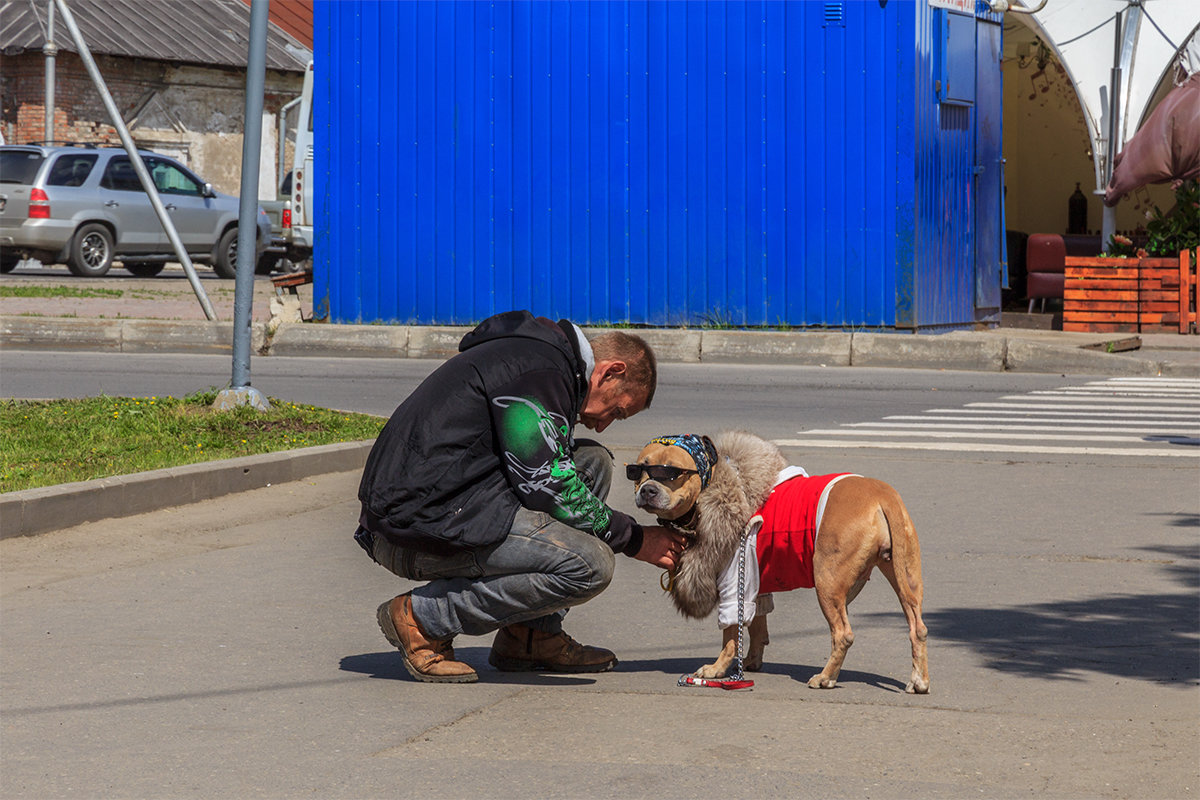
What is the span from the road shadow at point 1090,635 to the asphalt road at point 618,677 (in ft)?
0.05

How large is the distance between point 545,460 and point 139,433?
191 inches

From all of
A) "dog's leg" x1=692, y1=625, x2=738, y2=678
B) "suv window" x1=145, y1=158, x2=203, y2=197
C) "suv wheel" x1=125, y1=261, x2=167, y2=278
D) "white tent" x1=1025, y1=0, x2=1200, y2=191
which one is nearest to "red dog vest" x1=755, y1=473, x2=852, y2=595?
"dog's leg" x1=692, y1=625, x2=738, y2=678

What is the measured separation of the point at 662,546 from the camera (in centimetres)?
456

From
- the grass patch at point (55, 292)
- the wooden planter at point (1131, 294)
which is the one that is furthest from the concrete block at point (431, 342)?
the wooden planter at point (1131, 294)

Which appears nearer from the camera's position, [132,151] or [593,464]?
[593,464]

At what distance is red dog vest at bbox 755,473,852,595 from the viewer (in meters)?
4.39

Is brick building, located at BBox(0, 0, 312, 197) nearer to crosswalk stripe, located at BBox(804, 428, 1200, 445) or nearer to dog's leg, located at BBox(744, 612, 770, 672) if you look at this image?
crosswalk stripe, located at BBox(804, 428, 1200, 445)

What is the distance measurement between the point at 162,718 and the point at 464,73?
526 inches

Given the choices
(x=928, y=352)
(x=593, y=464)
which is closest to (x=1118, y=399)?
(x=928, y=352)

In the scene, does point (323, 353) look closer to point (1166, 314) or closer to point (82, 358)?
point (82, 358)

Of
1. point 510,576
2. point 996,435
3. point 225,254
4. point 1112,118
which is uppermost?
point 1112,118

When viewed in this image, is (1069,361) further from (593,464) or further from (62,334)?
(593,464)

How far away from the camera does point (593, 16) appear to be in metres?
16.4

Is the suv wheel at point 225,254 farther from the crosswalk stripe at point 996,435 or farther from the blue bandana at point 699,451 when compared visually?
the blue bandana at point 699,451
